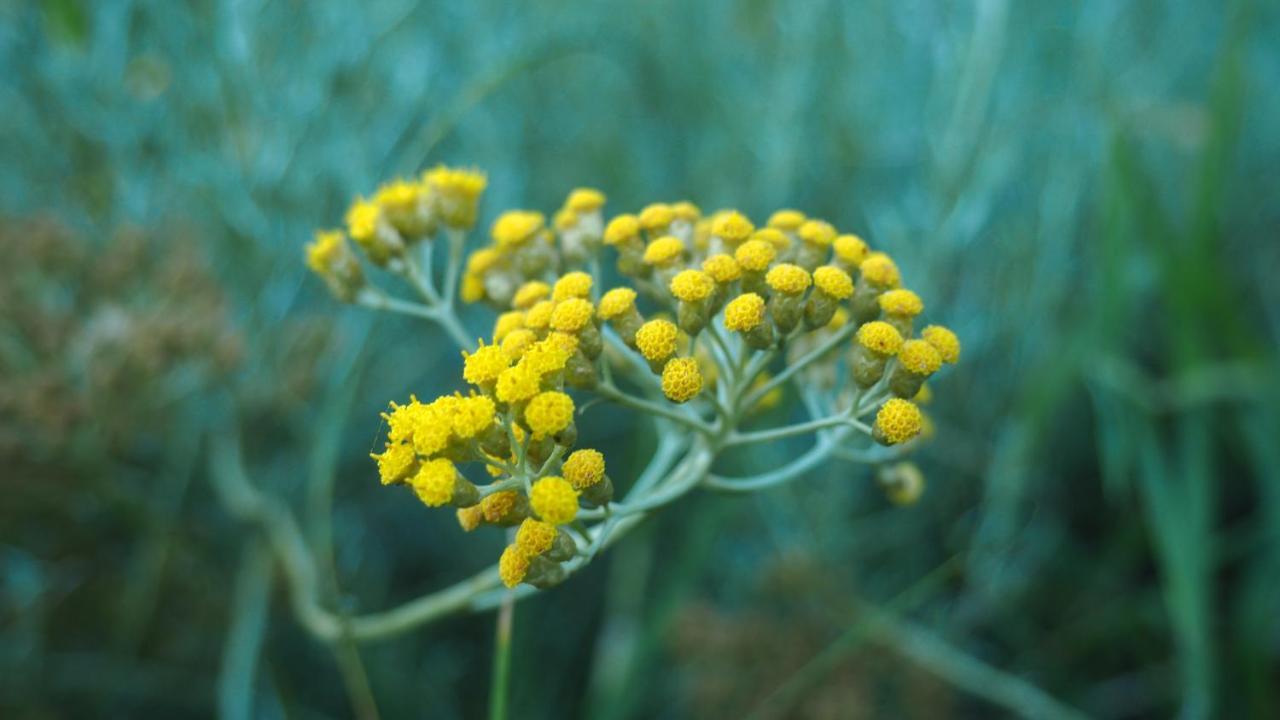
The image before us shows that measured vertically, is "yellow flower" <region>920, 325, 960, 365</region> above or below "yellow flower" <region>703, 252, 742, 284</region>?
below

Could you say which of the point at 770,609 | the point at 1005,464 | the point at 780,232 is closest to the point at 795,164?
the point at 1005,464

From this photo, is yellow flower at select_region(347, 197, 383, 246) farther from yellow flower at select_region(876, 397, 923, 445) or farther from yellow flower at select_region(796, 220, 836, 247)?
yellow flower at select_region(876, 397, 923, 445)

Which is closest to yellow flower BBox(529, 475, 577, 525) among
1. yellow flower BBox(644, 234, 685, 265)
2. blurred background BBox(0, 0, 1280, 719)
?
yellow flower BBox(644, 234, 685, 265)

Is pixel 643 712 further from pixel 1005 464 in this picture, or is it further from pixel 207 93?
pixel 207 93

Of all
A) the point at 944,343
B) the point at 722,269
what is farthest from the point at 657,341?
the point at 944,343

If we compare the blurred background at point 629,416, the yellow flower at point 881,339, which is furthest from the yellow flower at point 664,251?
the blurred background at point 629,416

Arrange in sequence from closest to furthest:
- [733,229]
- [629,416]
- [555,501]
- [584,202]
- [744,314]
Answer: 1. [555,501]
2. [744,314]
3. [733,229]
4. [584,202]
5. [629,416]

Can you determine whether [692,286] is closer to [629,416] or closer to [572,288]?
[572,288]
